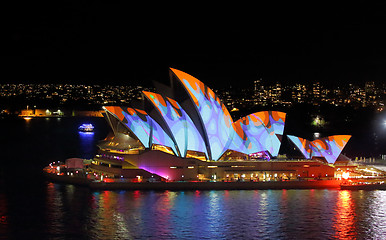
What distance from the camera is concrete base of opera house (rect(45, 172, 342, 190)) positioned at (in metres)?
36.3

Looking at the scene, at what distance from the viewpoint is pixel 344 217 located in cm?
2989

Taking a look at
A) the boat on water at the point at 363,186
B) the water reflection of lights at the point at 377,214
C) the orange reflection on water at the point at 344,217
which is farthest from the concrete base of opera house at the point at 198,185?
the water reflection of lights at the point at 377,214

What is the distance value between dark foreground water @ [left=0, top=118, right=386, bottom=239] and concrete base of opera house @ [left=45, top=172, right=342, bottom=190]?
82cm

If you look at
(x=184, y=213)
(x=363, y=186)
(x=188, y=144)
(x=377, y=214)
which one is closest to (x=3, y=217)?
(x=184, y=213)

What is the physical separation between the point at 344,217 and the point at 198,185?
10.4 meters

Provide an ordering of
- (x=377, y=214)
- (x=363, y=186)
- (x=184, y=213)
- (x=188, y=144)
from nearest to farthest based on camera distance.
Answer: (x=184, y=213)
(x=377, y=214)
(x=188, y=144)
(x=363, y=186)

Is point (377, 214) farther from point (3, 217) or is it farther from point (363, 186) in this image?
point (3, 217)

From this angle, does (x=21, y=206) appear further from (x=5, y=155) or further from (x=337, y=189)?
(x=5, y=155)

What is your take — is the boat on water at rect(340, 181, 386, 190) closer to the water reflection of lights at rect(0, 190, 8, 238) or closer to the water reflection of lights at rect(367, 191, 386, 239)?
the water reflection of lights at rect(367, 191, 386, 239)

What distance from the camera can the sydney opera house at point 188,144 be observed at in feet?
122

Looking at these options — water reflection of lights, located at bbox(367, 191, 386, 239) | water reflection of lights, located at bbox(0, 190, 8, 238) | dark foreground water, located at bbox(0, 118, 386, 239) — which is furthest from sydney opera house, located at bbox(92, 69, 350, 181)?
water reflection of lights, located at bbox(0, 190, 8, 238)

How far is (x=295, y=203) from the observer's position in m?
33.0

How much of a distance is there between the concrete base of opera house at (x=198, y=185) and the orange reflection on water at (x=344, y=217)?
2152mm

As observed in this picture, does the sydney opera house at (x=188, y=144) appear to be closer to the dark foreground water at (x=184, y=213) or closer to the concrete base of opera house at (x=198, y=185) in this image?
the concrete base of opera house at (x=198, y=185)
